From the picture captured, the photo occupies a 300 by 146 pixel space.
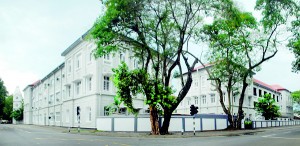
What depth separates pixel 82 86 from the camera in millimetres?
36344

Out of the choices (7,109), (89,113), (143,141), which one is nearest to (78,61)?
(89,113)

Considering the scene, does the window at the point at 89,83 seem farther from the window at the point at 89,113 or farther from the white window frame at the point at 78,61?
the white window frame at the point at 78,61

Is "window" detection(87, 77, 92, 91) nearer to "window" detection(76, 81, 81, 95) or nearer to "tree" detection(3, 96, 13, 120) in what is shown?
"window" detection(76, 81, 81, 95)

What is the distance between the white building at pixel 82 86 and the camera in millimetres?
32875

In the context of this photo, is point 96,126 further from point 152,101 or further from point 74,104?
point 152,101

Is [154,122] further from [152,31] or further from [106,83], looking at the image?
[106,83]

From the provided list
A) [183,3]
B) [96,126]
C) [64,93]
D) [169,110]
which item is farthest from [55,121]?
[183,3]

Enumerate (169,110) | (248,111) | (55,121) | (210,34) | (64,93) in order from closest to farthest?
(169,110), (210,34), (64,93), (55,121), (248,111)

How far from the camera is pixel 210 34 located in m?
26.3

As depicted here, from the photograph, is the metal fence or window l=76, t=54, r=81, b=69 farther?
window l=76, t=54, r=81, b=69

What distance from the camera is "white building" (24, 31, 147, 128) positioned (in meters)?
32.9

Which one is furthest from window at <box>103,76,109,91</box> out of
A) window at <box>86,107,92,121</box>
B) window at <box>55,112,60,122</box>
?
window at <box>55,112,60,122</box>

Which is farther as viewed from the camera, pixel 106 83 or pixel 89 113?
pixel 89 113

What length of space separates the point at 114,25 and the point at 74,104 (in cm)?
1964
